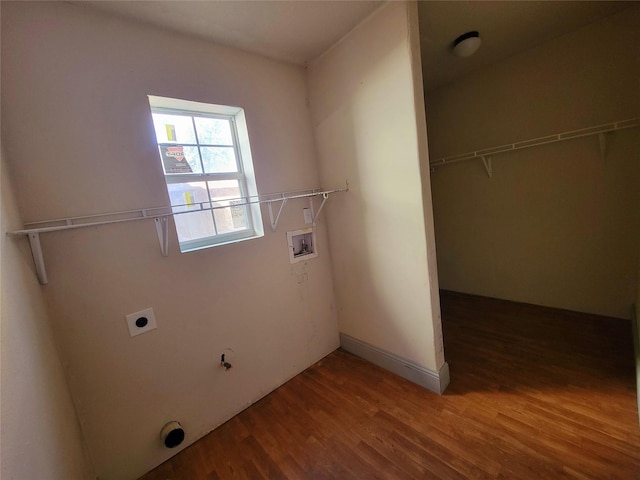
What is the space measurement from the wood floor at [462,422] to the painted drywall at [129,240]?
266 mm

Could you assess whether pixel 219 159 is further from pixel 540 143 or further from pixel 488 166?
pixel 540 143

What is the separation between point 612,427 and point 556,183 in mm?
1853

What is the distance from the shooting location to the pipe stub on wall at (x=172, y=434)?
4.57 ft

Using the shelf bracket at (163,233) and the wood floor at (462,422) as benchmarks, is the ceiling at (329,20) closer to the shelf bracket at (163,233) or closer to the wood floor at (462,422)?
the shelf bracket at (163,233)

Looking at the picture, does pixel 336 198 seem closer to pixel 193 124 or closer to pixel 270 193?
pixel 270 193

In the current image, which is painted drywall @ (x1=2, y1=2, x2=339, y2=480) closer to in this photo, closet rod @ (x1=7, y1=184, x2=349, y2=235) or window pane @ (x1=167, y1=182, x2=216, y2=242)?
closet rod @ (x1=7, y1=184, x2=349, y2=235)

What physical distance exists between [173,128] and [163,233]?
0.65m

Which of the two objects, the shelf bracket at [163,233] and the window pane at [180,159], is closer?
the shelf bracket at [163,233]

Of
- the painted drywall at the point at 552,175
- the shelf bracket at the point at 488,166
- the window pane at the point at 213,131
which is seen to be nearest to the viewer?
the window pane at the point at 213,131

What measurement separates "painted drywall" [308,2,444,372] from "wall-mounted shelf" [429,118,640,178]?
1.49 m

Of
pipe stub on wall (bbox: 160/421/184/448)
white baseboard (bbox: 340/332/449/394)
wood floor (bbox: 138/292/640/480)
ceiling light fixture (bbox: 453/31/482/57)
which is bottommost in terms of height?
wood floor (bbox: 138/292/640/480)

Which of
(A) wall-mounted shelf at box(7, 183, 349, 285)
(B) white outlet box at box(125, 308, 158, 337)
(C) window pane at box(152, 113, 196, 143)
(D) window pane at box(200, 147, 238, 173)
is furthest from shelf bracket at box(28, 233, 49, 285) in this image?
(D) window pane at box(200, 147, 238, 173)

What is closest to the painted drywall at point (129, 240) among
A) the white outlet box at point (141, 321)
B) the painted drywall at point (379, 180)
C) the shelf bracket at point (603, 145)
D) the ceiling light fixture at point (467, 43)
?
the white outlet box at point (141, 321)

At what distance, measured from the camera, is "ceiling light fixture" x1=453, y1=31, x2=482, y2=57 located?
1832 millimetres
